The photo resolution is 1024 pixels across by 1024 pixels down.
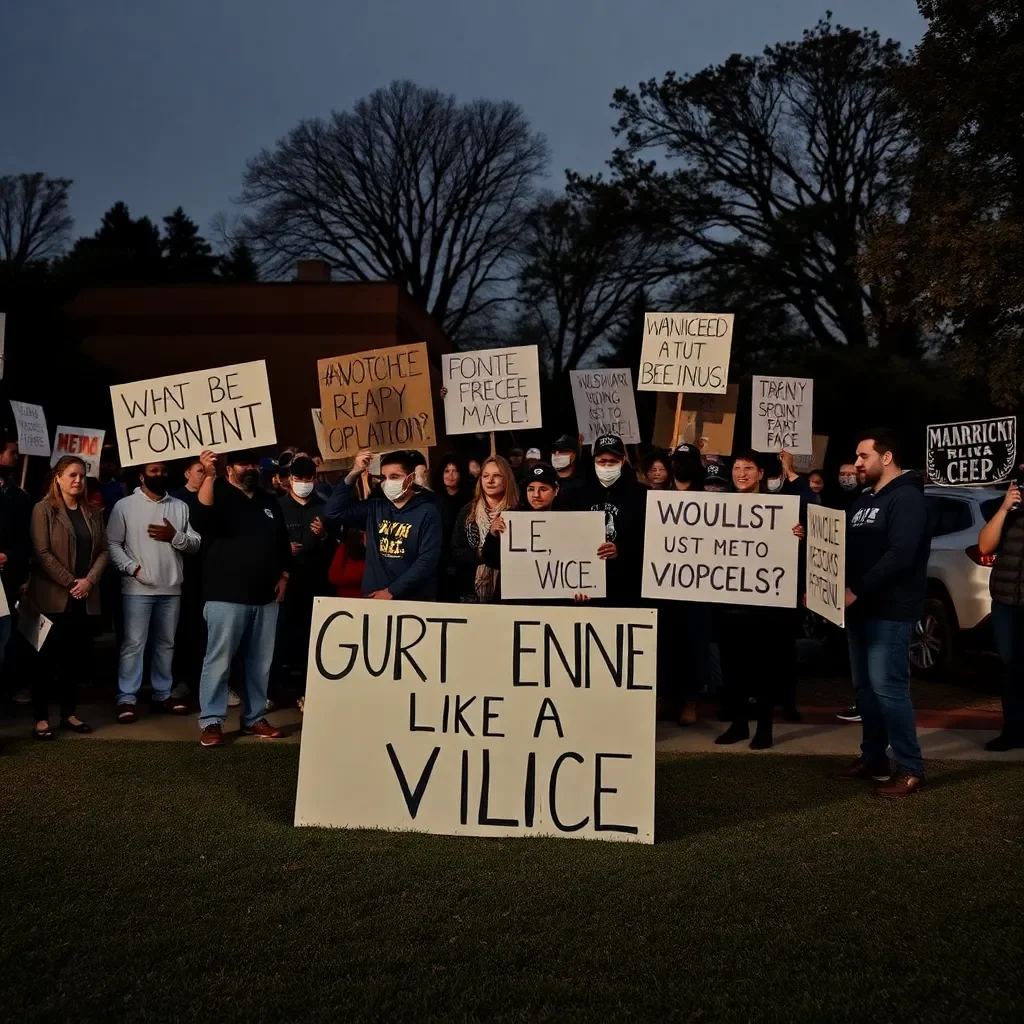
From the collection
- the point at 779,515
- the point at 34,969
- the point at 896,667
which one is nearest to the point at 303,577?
the point at 779,515

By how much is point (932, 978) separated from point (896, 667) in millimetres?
2662

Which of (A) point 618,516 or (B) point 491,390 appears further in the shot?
(B) point 491,390

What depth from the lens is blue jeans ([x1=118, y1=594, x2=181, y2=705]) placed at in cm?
863

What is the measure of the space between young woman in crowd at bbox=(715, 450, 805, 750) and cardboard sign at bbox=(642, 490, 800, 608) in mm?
339

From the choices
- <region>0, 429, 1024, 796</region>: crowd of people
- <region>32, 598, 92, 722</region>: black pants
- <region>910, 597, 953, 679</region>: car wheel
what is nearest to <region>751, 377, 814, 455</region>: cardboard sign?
<region>910, 597, 953, 679</region>: car wheel

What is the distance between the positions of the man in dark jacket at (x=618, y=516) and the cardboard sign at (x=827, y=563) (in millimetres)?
1491

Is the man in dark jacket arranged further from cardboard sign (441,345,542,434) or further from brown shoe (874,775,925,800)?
brown shoe (874,775,925,800)

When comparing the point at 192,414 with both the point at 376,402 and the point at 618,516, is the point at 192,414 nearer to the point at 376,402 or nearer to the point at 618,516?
the point at 376,402

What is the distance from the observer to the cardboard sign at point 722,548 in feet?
24.2

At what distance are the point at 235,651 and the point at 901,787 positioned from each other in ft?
14.1

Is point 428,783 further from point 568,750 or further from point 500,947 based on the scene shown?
point 500,947

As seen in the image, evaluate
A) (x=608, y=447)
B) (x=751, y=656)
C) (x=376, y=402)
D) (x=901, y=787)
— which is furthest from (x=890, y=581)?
(x=376, y=402)

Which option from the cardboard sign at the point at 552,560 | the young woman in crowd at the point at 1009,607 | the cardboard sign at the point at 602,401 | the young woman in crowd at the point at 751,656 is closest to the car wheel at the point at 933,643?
the young woman in crowd at the point at 1009,607

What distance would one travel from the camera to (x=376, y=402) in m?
9.30
